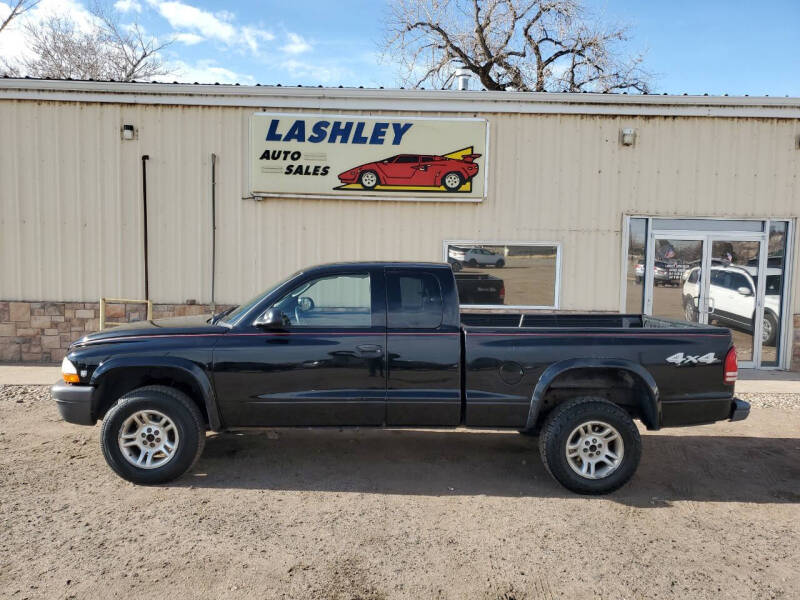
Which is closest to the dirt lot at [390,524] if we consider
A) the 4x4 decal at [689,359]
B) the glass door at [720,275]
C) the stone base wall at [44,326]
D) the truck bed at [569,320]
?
the 4x4 decal at [689,359]

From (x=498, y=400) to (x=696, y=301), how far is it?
659cm

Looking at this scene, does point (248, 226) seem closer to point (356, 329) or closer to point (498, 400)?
point (356, 329)

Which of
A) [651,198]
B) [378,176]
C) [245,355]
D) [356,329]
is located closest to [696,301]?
[651,198]

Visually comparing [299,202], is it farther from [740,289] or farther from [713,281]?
[740,289]

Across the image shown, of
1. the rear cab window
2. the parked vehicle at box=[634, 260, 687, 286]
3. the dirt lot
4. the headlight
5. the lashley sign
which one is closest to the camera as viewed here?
the dirt lot

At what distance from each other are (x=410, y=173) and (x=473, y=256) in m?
1.67

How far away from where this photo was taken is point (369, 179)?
9.50 meters

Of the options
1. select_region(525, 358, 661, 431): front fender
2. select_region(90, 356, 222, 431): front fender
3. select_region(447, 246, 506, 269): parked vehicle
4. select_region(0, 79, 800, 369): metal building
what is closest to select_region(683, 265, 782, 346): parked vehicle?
select_region(0, 79, 800, 369): metal building

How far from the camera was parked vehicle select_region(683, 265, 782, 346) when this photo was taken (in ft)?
32.2

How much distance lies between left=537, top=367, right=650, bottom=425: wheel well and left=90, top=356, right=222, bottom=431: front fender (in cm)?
268

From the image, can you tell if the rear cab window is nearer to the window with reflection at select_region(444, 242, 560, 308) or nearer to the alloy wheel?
the alloy wheel

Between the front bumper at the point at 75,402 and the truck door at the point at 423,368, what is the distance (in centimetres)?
238

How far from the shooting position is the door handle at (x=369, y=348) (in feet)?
15.8

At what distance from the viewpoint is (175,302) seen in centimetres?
967
